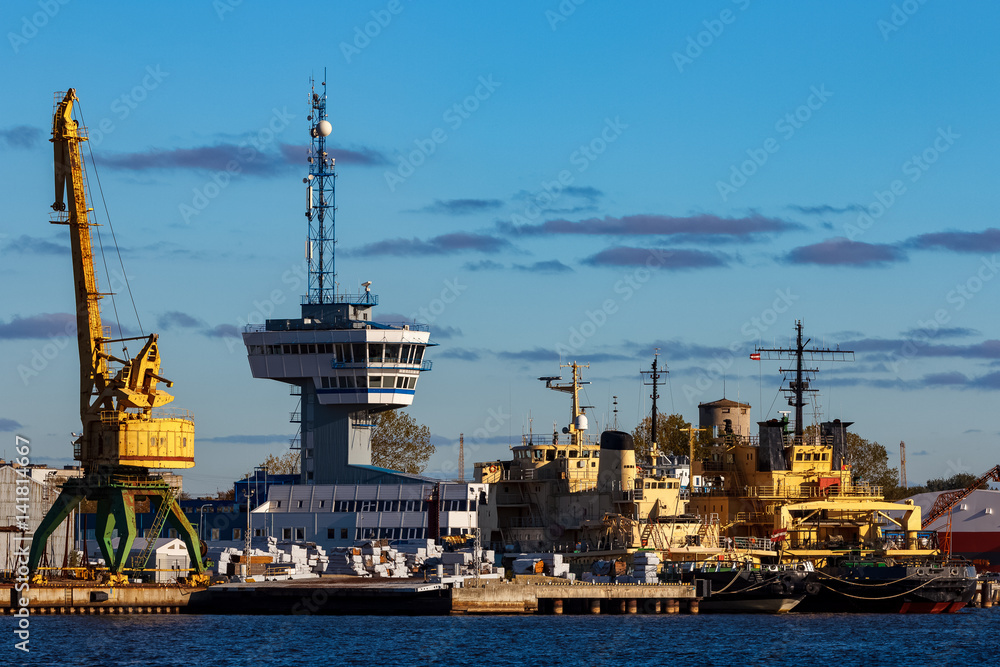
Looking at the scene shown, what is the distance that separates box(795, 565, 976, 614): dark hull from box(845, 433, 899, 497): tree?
190 feet

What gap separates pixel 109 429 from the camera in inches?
3497

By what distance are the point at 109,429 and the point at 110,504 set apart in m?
4.44

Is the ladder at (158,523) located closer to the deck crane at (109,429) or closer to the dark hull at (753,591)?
the deck crane at (109,429)

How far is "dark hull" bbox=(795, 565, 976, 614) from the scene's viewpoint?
88750 mm

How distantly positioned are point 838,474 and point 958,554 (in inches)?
1248

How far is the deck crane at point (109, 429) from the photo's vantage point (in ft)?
290

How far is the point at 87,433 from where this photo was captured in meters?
90.2

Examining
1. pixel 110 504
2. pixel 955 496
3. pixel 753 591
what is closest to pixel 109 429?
pixel 110 504

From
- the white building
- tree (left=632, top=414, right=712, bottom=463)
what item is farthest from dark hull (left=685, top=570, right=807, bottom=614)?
tree (left=632, top=414, right=712, bottom=463)

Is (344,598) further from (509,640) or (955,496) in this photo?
(955,496)

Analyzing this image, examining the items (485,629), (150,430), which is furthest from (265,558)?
(485,629)

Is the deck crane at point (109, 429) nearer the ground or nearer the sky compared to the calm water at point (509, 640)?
nearer the sky

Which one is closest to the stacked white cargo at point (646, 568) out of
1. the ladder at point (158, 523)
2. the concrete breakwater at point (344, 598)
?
the concrete breakwater at point (344, 598)

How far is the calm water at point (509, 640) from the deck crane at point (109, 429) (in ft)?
20.2
